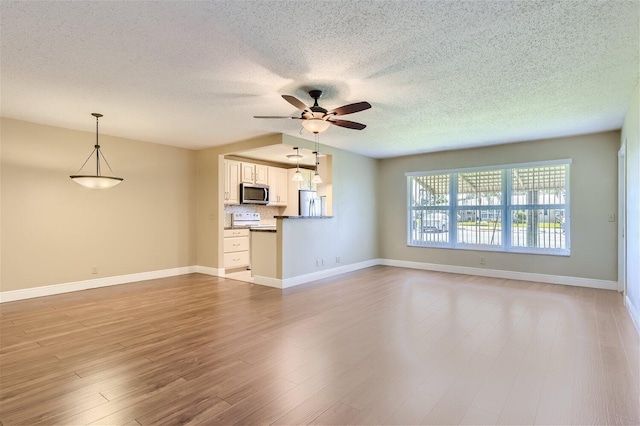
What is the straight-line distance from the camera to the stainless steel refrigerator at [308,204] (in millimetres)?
7952

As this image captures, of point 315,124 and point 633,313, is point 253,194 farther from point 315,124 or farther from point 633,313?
point 633,313

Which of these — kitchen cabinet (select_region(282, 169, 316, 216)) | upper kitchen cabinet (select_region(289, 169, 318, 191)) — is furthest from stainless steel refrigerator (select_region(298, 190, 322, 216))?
A: upper kitchen cabinet (select_region(289, 169, 318, 191))

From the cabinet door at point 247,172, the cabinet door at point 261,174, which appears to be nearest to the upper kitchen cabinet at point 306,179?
the cabinet door at point 261,174

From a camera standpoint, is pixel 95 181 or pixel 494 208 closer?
pixel 95 181

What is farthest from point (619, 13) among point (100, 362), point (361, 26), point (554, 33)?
point (100, 362)

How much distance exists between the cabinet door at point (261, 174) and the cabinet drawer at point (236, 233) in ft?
3.89

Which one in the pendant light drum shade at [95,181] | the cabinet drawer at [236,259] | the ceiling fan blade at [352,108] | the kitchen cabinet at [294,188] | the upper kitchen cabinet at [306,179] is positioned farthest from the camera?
the upper kitchen cabinet at [306,179]

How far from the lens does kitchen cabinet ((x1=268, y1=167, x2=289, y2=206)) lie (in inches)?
310

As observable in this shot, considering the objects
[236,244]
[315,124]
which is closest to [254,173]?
[236,244]

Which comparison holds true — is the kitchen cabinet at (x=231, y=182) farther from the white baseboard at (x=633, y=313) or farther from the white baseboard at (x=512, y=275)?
the white baseboard at (x=633, y=313)

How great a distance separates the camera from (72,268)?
5.08 meters

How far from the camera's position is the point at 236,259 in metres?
6.83

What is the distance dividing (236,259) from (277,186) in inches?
82.9

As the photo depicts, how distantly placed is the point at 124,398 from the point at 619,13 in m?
3.98
